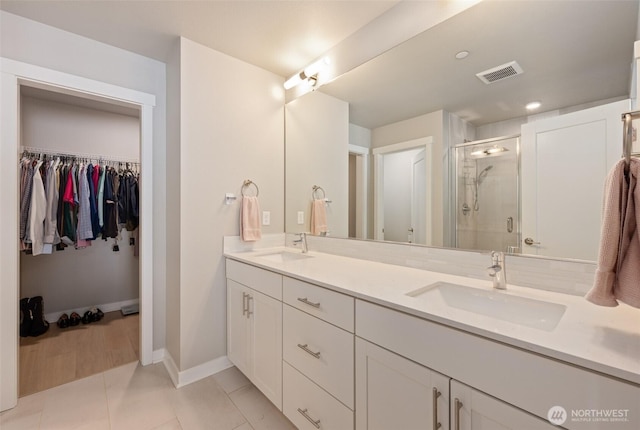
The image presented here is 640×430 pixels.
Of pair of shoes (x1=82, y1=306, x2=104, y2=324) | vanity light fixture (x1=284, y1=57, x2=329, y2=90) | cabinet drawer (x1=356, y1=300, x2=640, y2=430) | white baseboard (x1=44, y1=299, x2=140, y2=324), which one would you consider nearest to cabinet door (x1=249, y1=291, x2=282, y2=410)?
cabinet drawer (x1=356, y1=300, x2=640, y2=430)

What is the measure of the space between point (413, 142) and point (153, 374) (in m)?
2.45

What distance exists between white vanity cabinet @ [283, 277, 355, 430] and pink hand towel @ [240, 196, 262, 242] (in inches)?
31.4

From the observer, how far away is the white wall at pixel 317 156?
2105mm

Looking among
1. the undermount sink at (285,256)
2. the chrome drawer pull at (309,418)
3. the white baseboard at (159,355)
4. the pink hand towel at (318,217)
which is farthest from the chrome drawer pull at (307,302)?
the white baseboard at (159,355)

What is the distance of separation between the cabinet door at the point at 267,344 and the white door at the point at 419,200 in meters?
0.89

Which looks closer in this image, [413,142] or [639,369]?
[639,369]

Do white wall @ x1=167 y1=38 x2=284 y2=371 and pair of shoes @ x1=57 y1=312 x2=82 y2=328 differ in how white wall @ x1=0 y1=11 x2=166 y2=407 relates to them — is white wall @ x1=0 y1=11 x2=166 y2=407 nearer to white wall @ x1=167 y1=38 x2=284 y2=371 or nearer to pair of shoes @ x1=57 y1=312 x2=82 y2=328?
white wall @ x1=167 y1=38 x2=284 y2=371

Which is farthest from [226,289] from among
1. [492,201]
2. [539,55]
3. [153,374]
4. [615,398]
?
[539,55]

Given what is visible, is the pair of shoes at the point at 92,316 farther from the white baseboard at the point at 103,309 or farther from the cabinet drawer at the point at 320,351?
the cabinet drawer at the point at 320,351

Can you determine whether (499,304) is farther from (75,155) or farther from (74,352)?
(75,155)

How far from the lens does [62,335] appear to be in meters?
2.60

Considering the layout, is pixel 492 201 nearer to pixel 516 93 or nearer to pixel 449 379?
pixel 516 93

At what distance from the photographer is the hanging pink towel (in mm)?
699

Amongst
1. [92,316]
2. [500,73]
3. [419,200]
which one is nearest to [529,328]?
[419,200]
